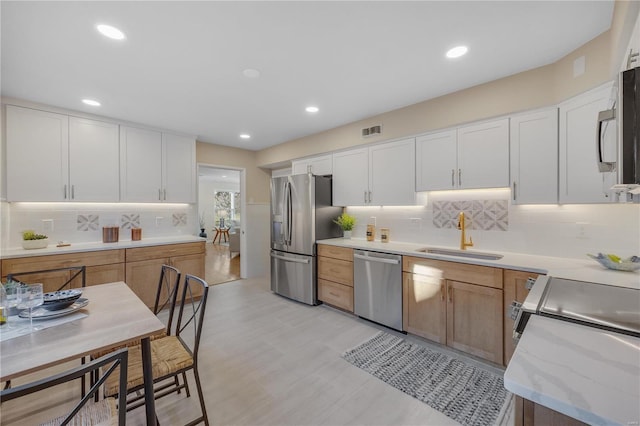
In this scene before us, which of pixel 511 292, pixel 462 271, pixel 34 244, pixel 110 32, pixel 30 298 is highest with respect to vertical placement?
pixel 110 32

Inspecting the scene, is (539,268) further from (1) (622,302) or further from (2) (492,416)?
(2) (492,416)

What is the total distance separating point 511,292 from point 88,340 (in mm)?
2816

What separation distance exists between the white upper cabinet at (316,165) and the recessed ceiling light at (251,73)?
1883mm

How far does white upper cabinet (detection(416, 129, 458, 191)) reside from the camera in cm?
283

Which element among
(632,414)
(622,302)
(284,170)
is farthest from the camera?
(284,170)

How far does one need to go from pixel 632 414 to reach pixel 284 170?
5.34m

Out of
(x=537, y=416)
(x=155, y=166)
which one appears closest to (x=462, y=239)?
(x=537, y=416)

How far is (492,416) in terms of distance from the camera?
1.76 metres

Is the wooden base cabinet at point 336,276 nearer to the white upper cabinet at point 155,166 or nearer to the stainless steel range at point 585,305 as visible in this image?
the stainless steel range at point 585,305

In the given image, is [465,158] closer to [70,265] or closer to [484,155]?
[484,155]

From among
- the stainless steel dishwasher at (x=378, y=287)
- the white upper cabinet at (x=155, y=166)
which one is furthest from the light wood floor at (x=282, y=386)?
the white upper cabinet at (x=155, y=166)

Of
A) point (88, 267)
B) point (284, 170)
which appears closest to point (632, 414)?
point (88, 267)

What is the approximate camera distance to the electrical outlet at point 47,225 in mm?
3234

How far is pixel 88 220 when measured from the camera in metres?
3.54
